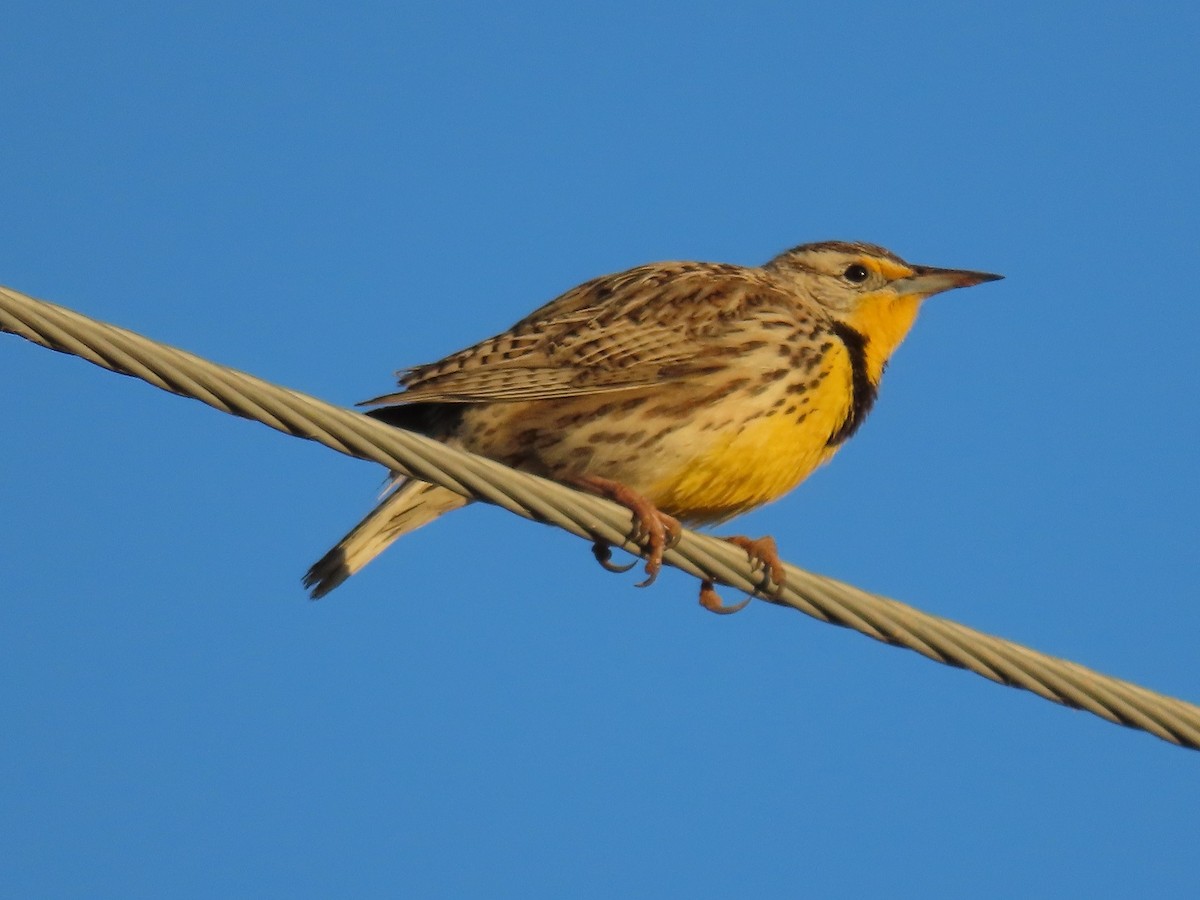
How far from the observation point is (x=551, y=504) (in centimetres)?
394

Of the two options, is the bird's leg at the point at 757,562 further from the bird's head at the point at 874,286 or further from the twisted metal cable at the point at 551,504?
the bird's head at the point at 874,286

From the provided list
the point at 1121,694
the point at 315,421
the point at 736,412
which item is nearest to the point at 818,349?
the point at 736,412

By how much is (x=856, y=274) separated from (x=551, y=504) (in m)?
2.97

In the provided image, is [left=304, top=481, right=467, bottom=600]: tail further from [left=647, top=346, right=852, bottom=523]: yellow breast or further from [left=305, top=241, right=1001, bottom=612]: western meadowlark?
[left=647, top=346, right=852, bottom=523]: yellow breast

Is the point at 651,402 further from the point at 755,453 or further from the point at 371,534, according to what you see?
the point at 371,534

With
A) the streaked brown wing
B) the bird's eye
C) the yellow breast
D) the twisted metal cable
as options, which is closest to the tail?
the streaked brown wing

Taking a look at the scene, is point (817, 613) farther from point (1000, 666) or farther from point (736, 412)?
point (736, 412)

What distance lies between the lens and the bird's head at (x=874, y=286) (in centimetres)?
640

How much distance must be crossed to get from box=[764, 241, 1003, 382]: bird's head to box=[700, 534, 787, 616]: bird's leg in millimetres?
970

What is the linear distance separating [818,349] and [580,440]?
0.84 metres

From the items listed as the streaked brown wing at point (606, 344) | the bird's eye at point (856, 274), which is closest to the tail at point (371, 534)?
the streaked brown wing at point (606, 344)

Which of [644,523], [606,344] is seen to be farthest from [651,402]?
[644,523]

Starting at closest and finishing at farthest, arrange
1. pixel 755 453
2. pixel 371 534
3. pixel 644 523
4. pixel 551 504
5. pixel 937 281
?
1. pixel 551 504
2. pixel 644 523
3. pixel 755 453
4. pixel 371 534
5. pixel 937 281

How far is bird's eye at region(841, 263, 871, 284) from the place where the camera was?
6605 millimetres
